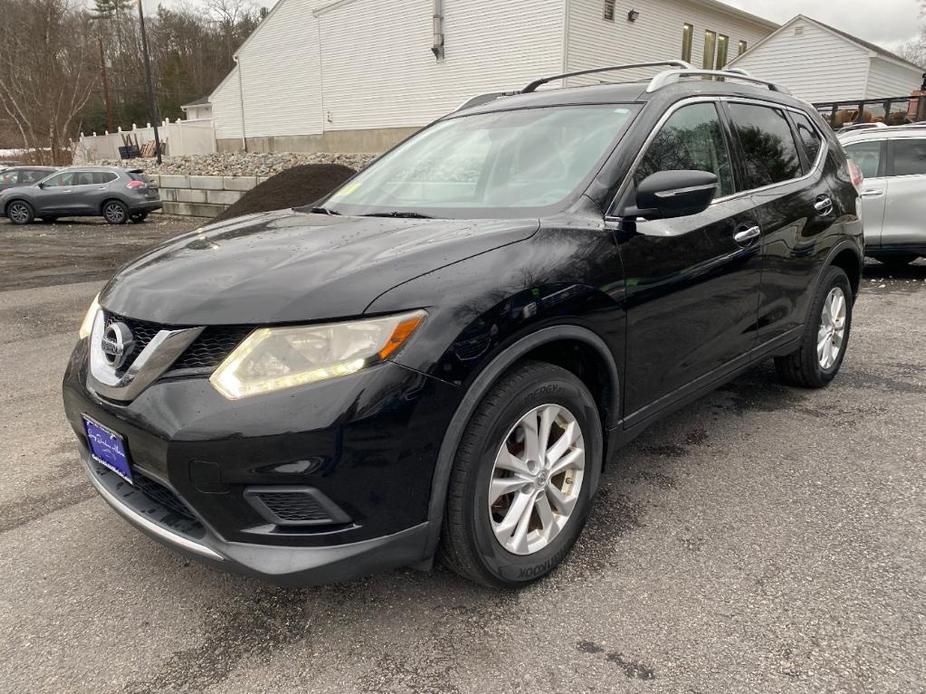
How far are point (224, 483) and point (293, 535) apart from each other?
242 millimetres

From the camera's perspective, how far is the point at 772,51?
30.1 metres

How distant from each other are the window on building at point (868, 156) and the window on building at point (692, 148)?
643 centimetres

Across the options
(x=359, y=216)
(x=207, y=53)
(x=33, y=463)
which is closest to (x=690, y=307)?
(x=359, y=216)

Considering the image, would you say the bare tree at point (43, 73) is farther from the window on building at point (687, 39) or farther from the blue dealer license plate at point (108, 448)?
the blue dealer license plate at point (108, 448)

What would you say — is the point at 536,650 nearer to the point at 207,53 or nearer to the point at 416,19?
the point at 416,19

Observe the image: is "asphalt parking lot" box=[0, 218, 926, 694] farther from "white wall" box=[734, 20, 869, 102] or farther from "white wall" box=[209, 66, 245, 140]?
"white wall" box=[209, 66, 245, 140]

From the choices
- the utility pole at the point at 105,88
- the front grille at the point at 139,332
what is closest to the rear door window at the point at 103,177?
the front grille at the point at 139,332

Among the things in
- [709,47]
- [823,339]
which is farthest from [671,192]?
[709,47]

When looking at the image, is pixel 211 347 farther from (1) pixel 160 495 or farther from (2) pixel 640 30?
(2) pixel 640 30

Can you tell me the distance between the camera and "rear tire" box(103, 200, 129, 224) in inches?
693

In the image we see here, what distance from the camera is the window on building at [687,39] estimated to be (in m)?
27.7

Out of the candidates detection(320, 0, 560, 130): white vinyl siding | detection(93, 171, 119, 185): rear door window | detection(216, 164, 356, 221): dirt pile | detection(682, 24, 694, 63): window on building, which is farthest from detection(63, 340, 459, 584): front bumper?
detection(682, 24, 694, 63): window on building

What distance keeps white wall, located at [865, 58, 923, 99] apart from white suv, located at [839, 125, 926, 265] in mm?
24764

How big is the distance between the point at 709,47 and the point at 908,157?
24765 mm
